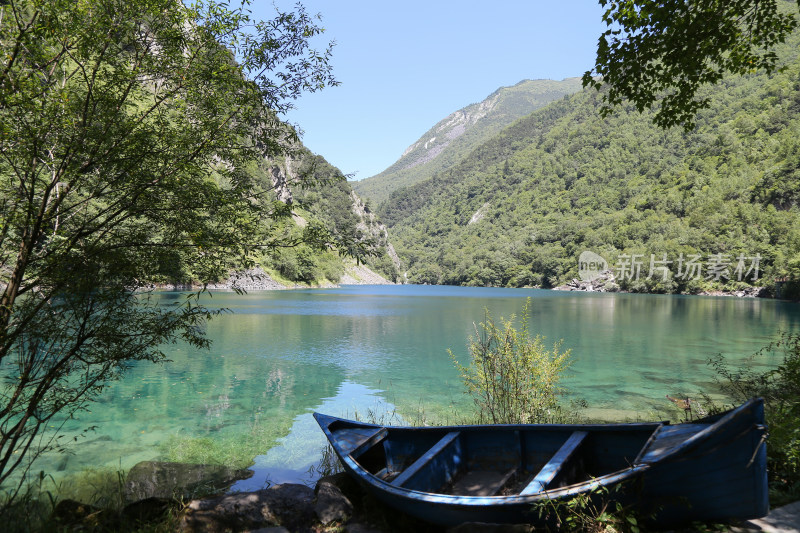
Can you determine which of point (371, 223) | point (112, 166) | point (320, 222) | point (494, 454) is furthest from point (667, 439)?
point (371, 223)

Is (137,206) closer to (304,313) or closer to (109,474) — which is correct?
(109,474)

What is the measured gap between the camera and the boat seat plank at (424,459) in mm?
4820

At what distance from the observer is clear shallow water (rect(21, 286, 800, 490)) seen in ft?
34.0

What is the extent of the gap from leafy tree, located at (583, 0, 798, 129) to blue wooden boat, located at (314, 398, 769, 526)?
202 inches

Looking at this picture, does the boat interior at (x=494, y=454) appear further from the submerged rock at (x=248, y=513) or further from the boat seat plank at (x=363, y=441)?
the submerged rock at (x=248, y=513)

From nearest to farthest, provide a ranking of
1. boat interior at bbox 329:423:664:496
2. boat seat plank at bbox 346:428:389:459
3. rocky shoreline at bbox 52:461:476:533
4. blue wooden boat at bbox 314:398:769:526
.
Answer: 1. blue wooden boat at bbox 314:398:769:526
2. boat interior at bbox 329:423:664:496
3. rocky shoreline at bbox 52:461:476:533
4. boat seat plank at bbox 346:428:389:459

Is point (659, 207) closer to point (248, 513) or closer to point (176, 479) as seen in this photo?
point (176, 479)

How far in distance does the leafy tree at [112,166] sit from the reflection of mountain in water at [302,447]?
11.6 feet

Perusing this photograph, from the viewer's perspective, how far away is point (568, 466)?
472cm

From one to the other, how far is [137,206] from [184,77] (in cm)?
182

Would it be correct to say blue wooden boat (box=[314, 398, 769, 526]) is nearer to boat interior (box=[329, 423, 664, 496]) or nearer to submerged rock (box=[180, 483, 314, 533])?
boat interior (box=[329, 423, 664, 496])

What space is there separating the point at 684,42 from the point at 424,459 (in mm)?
7015

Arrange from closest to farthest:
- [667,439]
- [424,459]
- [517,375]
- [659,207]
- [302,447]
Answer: [667,439] → [424,459] → [517,375] → [302,447] → [659,207]

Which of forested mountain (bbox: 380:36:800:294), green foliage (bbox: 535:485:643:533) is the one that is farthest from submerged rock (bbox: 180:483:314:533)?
forested mountain (bbox: 380:36:800:294)
